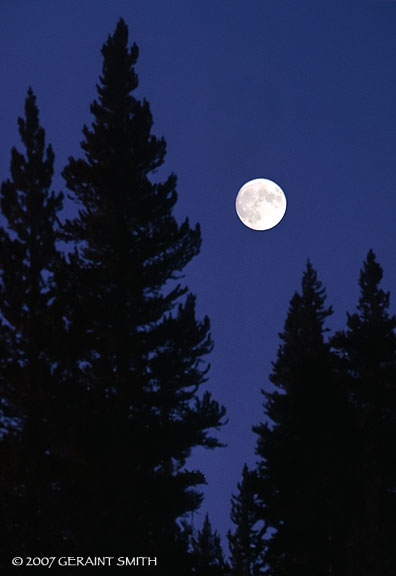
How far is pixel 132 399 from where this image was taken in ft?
65.7

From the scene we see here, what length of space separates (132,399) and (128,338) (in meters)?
1.93

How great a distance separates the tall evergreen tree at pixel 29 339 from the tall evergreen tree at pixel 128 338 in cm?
74

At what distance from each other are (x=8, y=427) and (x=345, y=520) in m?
11.8

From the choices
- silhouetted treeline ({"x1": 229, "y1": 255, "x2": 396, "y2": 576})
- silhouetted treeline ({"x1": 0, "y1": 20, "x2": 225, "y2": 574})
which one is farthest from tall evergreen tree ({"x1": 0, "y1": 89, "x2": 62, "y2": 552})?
silhouetted treeline ({"x1": 229, "y1": 255, "x2": 396, "y2": 576})

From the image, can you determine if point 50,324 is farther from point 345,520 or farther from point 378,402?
point 378,402

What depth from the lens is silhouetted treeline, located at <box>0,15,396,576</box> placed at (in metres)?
17.4

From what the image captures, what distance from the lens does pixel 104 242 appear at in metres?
22.7

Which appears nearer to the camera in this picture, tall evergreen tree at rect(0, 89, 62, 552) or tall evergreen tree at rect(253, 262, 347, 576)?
tall evergreen tree at rect(0, 89, 62, 552)

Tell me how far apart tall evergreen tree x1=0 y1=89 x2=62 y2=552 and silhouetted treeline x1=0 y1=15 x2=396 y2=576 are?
1.5 inches

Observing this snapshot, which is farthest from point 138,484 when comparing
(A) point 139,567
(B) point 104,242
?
(B) point 104,242
